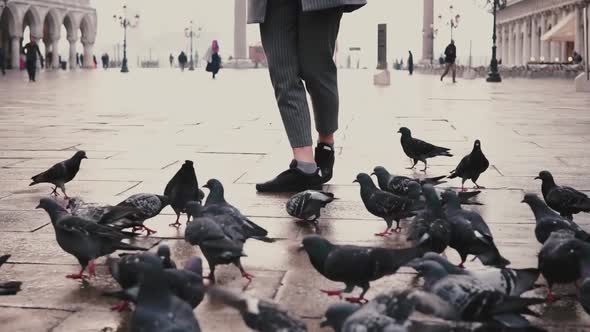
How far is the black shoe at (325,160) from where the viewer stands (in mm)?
5484

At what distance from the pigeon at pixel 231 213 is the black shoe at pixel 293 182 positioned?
1326mm

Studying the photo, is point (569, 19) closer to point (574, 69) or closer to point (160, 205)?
point (574, 69)

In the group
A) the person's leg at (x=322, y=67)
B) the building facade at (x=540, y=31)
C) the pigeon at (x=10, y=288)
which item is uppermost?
the building facade at (x=540, y=31)

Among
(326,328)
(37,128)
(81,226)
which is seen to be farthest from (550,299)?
(37,128)

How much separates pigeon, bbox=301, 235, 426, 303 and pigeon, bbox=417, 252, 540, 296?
0.43 ft

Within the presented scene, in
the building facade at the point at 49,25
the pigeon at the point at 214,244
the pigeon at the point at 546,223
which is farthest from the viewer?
the building facade at the point at 49,25

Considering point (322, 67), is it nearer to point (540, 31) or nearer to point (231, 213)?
point (231, 213)

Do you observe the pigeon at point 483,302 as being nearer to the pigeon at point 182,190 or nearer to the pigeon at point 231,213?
the pigeon at point 231,213

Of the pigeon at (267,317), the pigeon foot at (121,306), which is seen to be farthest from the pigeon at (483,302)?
the pigeon foot at (121,306)

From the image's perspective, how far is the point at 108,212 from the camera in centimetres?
351

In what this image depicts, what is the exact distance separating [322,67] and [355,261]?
265 cm

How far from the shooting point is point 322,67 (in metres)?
5.16

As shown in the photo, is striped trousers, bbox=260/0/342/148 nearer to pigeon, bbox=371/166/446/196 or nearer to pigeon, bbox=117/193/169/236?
pigeon, bbox=371/166/446/196

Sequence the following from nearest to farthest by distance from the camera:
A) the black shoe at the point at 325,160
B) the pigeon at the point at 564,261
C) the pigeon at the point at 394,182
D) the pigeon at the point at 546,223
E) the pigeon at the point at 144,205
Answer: the pigeon at the point at 564,261 < the pigeon at the point at 546,223 < the pigeon at the point at 144,205 < the pigeon at the point at 394,182 < the black shoe at the point at 325,160
